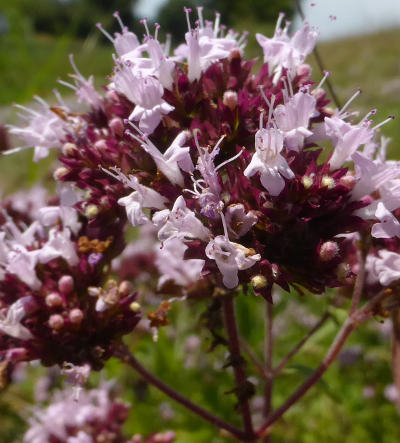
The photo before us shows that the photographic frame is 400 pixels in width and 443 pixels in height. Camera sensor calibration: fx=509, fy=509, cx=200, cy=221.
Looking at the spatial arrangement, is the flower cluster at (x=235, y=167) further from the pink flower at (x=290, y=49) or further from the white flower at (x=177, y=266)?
the white flower at (x=177, y=266)

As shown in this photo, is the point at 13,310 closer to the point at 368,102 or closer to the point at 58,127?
the point at 58,127

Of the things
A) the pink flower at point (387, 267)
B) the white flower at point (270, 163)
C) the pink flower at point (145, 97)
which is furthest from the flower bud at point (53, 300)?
the pink flower at point (387, 267)

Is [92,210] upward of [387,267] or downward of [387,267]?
upward

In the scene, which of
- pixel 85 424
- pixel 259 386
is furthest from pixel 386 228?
pixel 259 386

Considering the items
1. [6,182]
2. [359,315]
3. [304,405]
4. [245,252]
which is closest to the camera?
[245,252]

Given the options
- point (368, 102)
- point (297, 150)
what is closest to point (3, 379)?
point (297, 150)

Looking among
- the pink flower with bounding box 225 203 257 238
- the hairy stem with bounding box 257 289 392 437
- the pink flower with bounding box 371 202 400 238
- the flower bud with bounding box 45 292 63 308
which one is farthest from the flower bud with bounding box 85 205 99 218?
the hairy stem with bounding box 257 289 392 437

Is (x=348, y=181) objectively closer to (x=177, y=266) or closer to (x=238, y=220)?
(x=238, y=220)
